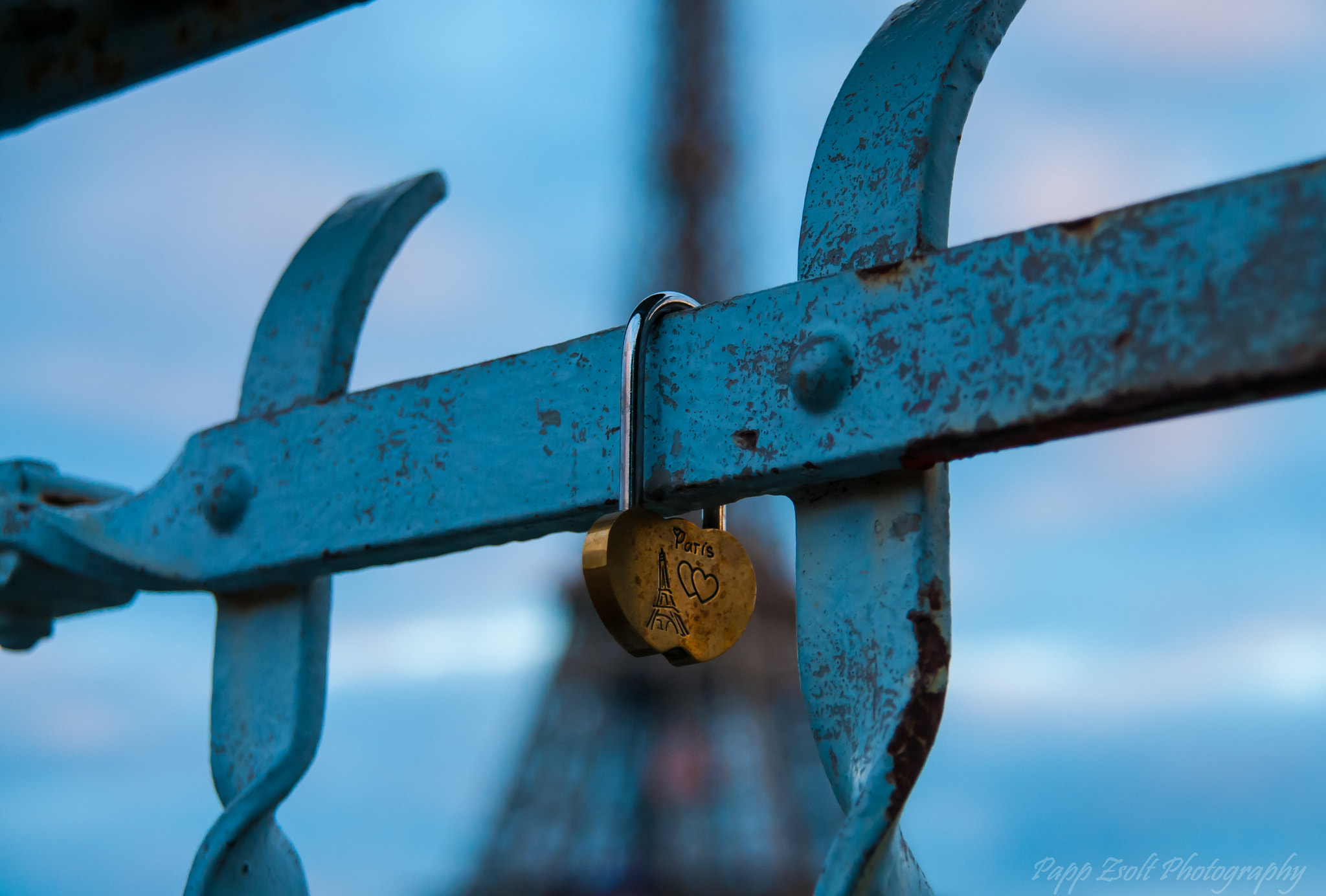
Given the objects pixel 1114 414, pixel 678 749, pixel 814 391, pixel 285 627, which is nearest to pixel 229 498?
pixel 285 627

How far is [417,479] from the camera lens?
83 cm

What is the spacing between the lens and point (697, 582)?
0.71 m

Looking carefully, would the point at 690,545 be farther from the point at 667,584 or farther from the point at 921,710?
the point at 921,710

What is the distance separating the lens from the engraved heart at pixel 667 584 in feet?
2.16

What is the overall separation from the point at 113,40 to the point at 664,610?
47 centimetres

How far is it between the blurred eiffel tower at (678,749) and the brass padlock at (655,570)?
866 centimetres

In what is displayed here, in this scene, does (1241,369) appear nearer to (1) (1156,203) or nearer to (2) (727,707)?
(1) (1156,203)

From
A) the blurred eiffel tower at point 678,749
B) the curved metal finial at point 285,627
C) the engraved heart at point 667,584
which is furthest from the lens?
the blurred eiffel tower at point 678,749

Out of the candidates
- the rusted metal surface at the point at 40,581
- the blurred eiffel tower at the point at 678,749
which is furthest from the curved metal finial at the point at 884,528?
the blurred eiffel tower at the point at 678,749

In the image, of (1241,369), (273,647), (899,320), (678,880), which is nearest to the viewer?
(1241,369)

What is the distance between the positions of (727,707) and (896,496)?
9566 mm

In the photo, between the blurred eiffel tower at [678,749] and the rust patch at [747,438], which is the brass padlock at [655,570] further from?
the blurred eiffel tower at [678,749]

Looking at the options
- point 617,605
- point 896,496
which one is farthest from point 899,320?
point 617,605

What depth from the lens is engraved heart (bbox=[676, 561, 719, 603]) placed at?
2.30 feet
